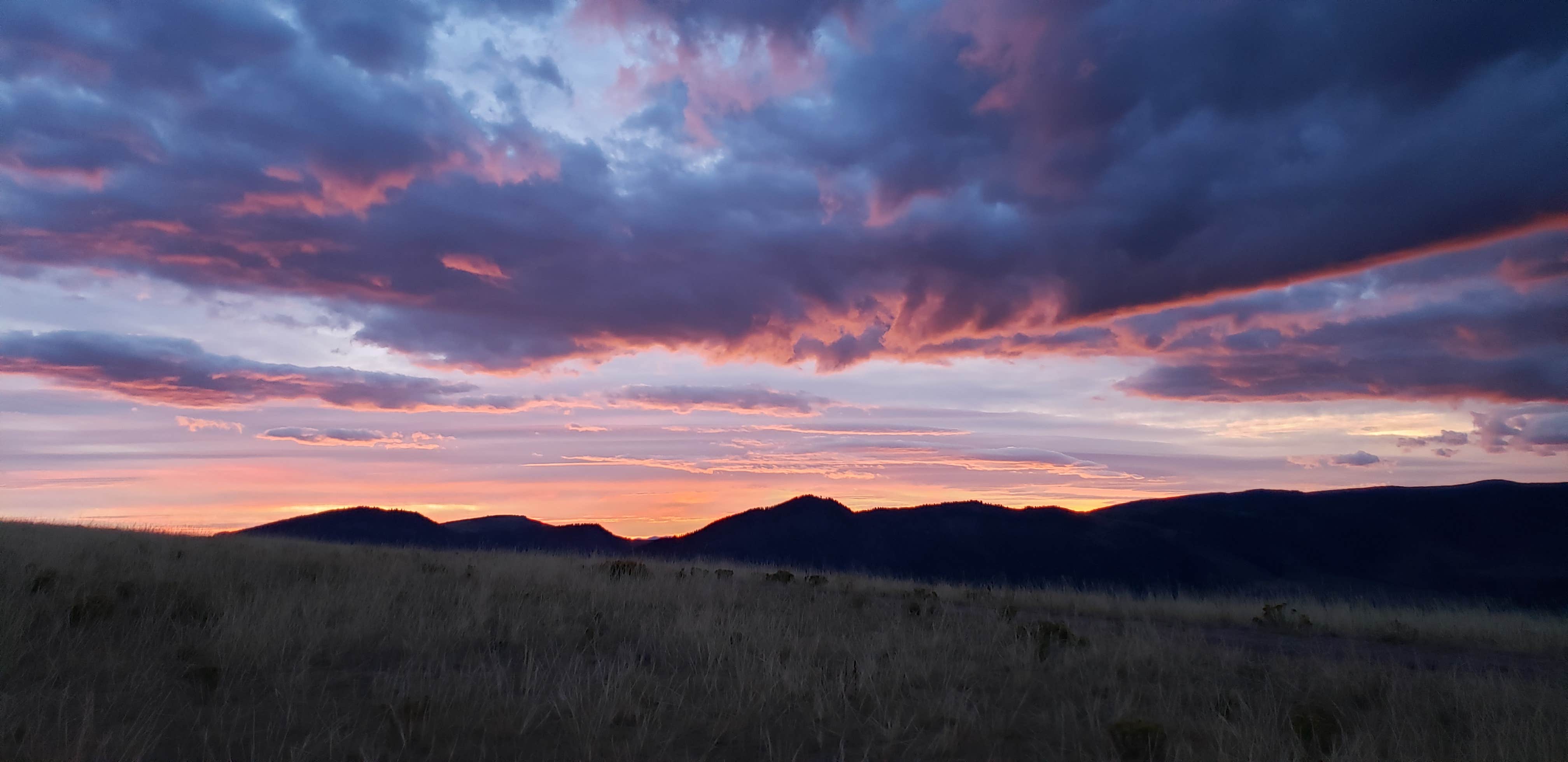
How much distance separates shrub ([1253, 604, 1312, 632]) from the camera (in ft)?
40.4

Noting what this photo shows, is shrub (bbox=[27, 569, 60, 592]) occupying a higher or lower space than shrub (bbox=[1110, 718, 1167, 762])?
higher

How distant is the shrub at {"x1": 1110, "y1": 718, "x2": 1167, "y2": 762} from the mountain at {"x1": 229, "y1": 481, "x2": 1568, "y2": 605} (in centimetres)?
3865

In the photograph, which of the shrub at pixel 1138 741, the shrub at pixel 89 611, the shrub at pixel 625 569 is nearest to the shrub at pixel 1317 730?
the shrub at pixel 1138 741

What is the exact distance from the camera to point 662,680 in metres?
6.61

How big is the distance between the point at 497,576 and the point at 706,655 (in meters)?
6.42

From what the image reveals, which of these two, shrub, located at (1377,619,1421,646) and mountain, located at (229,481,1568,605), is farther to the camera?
mountain, located at (229,481,1568,605)

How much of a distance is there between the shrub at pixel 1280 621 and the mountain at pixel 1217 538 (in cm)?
3313

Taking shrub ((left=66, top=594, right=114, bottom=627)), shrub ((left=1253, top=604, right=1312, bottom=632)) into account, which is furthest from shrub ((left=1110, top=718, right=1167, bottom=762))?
shrub ((left=1253, top=604, right=1312, bottom=632))

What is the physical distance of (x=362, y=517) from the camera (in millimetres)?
46469

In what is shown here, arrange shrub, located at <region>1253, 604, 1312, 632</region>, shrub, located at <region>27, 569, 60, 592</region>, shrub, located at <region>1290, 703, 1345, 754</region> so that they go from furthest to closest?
shrub, located at <region>1253, 604, 1312, 632</region> < shrub, located at <region>27, 569, 60, 592</region> < shrub, located at <region>1290, 703, 1345, 754</region>

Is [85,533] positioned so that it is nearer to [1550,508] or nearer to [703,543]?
[703,543]

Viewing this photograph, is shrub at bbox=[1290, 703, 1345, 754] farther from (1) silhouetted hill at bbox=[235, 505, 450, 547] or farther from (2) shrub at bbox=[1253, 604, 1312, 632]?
(1) silhouetted hill at bbox=[235, 505, 450, 547]

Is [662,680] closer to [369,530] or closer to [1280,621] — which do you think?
[1280,621]

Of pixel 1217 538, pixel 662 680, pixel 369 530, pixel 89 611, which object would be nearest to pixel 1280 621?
pixel 662 680
